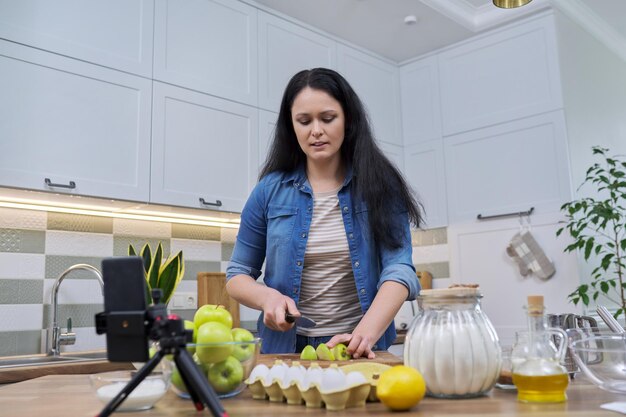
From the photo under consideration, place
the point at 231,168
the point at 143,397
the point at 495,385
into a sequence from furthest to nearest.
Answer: the point at 231,168
the point at 495,385
the point at 143,397

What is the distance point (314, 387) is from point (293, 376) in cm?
5

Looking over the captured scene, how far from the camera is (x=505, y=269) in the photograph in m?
3.33

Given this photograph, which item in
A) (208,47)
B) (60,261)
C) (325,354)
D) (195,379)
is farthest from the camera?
(208,47)

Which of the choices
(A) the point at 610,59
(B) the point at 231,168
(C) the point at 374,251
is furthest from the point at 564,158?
(C) the point at 374,251

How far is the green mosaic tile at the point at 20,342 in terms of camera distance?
7.73ft

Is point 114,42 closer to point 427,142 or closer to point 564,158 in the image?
A: point 427,142

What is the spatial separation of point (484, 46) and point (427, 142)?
65 cm

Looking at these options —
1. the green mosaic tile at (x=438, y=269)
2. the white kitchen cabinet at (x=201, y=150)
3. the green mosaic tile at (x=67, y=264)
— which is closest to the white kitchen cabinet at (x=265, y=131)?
the white kitchen cabinet at (x=201, y=150)

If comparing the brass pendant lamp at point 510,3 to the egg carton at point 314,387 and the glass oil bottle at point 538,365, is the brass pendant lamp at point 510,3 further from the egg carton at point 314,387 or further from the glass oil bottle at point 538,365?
the egg carton at point 314,387

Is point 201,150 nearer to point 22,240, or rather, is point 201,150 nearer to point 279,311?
point 22,240

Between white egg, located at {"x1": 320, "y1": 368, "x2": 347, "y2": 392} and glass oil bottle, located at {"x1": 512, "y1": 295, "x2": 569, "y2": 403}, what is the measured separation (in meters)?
0.23

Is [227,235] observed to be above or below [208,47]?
below

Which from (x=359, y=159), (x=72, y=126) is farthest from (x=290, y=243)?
(x=72, y=126)

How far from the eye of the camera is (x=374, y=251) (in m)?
1.45
